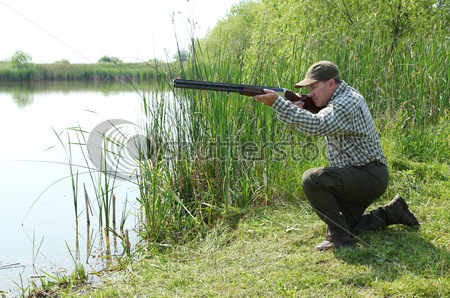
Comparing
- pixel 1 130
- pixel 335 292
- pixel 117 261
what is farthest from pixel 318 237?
pixel 1 130

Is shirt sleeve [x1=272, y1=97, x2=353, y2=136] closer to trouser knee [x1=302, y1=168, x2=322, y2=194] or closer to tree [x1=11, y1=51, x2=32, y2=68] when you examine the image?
trouser knee [x1=302, y1=168, x2=322, y2=194]

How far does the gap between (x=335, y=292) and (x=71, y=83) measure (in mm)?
26979

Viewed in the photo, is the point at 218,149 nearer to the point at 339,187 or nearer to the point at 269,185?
the point at 269,185

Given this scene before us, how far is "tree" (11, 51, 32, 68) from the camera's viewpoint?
27.0 meters

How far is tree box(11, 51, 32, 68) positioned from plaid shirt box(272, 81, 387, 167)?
26.6 meters

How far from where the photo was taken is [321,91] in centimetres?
341

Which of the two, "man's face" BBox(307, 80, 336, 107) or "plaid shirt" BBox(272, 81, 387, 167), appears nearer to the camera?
"plaid shirt" BBox(272, 81, 387, 167)

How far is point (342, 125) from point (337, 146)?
0.25 m

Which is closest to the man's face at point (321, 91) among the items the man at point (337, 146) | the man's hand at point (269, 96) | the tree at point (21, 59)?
the man at point (337, 146)

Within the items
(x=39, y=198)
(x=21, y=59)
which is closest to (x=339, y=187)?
(x=39, y=198)

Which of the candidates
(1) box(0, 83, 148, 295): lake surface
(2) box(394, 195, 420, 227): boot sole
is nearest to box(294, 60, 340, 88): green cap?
(2) box(394, 195, 420, 227): boot sole

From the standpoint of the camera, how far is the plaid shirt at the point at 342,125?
A: 321 centimetres

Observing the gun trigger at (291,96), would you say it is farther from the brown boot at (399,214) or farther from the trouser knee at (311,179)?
the brown boot at (399,214)

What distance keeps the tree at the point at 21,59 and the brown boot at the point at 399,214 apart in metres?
26.7
